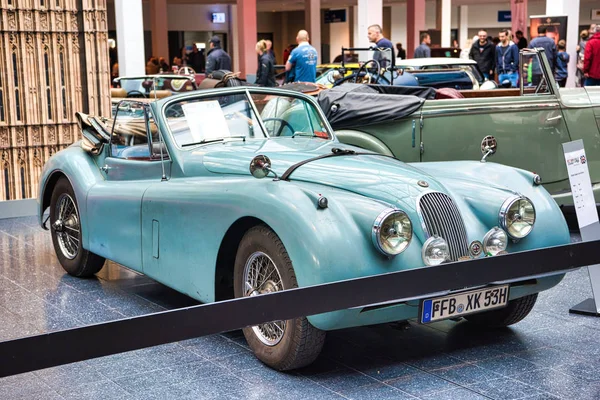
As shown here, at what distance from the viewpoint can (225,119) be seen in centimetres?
584

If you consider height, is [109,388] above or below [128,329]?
below

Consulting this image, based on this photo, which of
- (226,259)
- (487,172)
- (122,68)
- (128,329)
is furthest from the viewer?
(122,68)

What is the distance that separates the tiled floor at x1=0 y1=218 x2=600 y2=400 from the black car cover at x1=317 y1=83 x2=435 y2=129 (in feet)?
8.82

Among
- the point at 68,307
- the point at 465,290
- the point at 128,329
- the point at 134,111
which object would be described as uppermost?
the point at 134,111

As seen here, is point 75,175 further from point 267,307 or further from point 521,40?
point 521,40

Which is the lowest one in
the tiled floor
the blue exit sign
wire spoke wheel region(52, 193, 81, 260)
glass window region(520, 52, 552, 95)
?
the tiled floor

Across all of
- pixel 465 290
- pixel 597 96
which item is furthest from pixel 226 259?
pixel 597 96

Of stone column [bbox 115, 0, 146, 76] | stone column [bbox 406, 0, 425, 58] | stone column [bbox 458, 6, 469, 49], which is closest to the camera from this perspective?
stone column [bbox 115, 0, 146, 76]

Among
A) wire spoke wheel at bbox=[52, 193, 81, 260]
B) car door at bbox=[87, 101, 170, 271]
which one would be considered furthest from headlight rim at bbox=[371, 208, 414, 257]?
wire spoke wheel at bbox=[52, 193, 81, 260]

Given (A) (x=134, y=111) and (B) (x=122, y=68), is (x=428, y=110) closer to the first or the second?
(A) (x=134, y=111)

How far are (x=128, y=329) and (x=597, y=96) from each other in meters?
6.92

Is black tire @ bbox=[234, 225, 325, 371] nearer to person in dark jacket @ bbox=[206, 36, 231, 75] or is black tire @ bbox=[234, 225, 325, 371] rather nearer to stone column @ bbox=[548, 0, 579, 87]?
person in dark jacket @ bbox=[206, 36, 231, 75]

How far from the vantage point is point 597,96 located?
28.4 ft

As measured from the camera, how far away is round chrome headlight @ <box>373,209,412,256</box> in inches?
171
